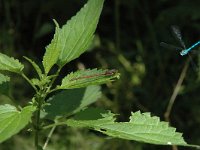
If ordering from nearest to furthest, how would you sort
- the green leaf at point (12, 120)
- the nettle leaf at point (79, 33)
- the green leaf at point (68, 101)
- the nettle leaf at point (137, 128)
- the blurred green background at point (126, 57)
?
the green leaf at point (12, 120) → the nettle leaf at point (137, 128) → the nettle leaf at point (79, 33) → the green leaf at point (68, 101) → the blurred green background at point (126, 57)

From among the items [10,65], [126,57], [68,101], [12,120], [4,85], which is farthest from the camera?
[126,57]

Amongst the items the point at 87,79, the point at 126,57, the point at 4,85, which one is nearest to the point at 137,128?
the point at 87,79

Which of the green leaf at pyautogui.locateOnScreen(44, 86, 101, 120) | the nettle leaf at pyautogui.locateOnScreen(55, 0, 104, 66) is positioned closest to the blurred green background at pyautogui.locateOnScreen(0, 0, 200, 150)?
the green leaf at pyautogui.locateOnScreen(44, 86, 101, 120)

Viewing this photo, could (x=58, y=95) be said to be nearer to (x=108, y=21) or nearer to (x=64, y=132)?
(x=64, y=132)

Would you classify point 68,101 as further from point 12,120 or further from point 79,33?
point 12,120

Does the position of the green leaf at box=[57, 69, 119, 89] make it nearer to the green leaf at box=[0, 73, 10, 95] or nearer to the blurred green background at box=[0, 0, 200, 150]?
the green leaf at box=[0, 73, 10, 95]

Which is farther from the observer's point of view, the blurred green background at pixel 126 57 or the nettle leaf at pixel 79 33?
the blurred green background at pixel 126 57

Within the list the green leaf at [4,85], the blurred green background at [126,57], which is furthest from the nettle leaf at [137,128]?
the blurred green background at [126,57]

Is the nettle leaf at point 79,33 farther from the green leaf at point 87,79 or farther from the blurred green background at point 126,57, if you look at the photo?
the blurred green background at point 126,57
